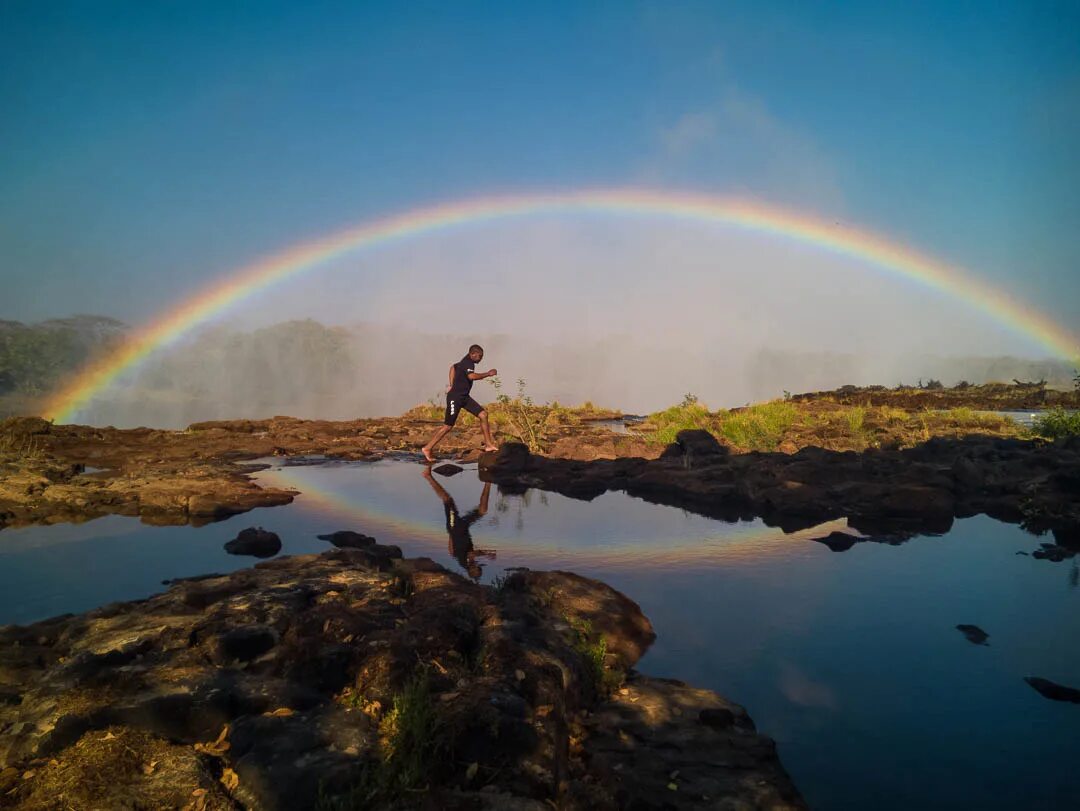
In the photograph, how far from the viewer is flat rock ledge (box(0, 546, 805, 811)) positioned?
3.15 m

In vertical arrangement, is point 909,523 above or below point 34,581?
above

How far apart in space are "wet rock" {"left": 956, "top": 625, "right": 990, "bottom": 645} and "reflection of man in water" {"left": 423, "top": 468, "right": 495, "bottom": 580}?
5277mm

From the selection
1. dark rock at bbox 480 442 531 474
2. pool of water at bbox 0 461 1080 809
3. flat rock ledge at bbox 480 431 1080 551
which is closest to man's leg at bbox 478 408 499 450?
dark rock at bbox 480 442 531 474

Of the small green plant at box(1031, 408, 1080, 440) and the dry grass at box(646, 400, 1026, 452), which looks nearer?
the small green plant at box(1031, 408, 1080, 440)

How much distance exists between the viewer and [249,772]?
3.17 metres

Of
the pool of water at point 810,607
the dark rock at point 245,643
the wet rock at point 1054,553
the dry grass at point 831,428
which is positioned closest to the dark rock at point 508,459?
the pool of water at point 810,607

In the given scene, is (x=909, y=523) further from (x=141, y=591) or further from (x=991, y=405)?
(x=991, y=405)

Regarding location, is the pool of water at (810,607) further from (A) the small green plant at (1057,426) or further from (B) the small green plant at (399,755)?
(A) the small green plant at (1057,426)

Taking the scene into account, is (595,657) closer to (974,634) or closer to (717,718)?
(717,718)

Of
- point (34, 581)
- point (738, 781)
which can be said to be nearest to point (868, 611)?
point (738, 781)

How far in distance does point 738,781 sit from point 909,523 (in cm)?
882

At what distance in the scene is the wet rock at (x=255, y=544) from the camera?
8.44 m

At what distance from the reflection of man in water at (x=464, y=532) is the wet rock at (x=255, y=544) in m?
2.51

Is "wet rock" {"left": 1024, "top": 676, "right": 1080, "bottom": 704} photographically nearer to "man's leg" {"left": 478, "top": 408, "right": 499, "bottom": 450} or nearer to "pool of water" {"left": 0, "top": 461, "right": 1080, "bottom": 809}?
"pool of water" {"left": 0, "top": 461, "right": 1080, "bottom": 809}
